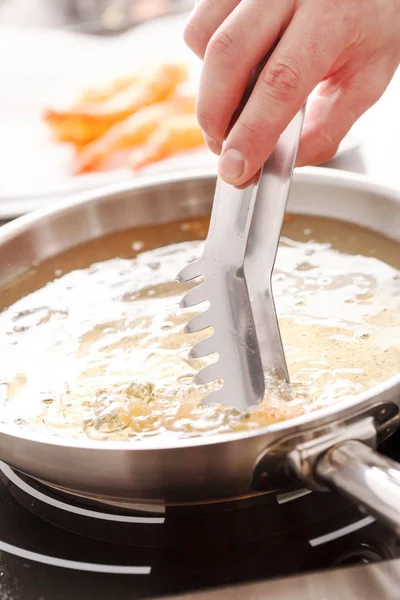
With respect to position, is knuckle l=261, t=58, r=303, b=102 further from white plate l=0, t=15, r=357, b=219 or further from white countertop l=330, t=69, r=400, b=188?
white plate l=0, t=15, r=357, b=219

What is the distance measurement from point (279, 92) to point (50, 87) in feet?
4.07

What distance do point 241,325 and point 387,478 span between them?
19 cm

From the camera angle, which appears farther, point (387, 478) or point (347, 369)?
point (347, 369)

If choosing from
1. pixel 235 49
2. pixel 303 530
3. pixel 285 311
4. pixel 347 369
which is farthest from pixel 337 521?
pixel 235 49

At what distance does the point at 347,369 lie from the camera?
2.17 ft

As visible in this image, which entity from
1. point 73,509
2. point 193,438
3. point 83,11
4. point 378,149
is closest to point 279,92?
point 193,438

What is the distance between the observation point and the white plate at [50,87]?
1235 mm

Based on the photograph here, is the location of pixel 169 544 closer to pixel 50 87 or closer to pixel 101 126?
pixel 101 126

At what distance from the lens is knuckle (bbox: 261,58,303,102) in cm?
55

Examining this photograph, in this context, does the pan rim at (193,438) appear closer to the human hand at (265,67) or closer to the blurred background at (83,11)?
the human hand at (265,67)

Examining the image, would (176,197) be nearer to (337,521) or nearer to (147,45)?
(337,521)

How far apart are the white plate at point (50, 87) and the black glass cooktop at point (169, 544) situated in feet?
2.26

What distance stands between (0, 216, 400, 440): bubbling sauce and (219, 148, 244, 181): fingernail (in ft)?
0.57

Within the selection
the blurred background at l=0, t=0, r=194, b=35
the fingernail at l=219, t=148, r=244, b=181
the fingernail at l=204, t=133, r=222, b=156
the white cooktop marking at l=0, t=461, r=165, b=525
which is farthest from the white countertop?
the blurred background at l=0, t=0, r=194, b=35
